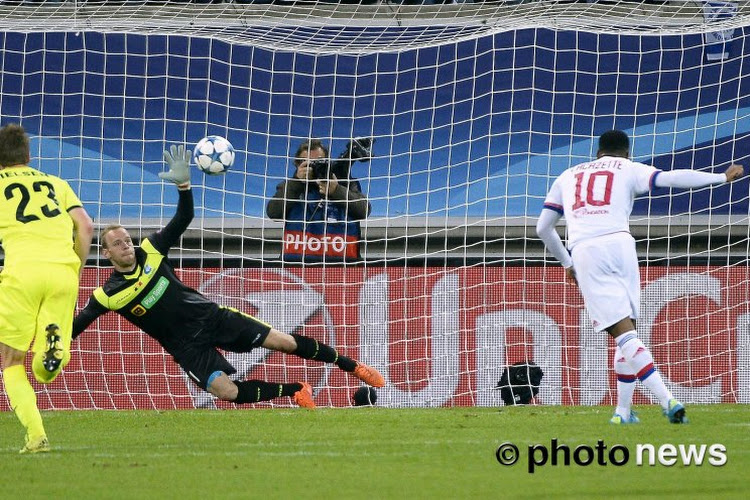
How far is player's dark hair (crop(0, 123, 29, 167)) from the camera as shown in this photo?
24.5 ft

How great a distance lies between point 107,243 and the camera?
34.0 feet

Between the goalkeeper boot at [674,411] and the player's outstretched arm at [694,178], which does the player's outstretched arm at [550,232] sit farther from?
the goalkeeper boot at [674,411]

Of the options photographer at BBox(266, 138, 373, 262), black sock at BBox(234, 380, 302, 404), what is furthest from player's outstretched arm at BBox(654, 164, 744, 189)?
photographer at BBox(266, 138, 373, 262)

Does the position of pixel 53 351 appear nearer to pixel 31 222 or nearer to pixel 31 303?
pixel 31 303

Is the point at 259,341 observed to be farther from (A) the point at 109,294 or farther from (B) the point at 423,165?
(B) the point at 423,165

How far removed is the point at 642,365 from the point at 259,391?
346 cm

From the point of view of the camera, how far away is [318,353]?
1077 centimetres

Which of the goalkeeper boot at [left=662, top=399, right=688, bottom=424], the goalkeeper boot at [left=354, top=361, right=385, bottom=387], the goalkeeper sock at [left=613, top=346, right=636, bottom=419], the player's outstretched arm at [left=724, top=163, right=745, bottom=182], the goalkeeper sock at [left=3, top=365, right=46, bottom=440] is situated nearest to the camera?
the goalkeeper sock at [left=3, top=365, right=46, bottom=440]

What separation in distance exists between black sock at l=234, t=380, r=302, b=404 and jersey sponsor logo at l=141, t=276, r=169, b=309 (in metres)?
0.94

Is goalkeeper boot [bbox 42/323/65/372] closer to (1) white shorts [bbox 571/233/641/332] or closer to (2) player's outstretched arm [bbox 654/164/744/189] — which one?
(1) white shorts [bbox 571/233/641/332]

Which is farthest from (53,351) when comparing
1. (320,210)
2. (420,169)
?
(420,169)

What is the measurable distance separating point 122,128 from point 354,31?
2.89 meters

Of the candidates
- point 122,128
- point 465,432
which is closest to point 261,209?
point 122,128

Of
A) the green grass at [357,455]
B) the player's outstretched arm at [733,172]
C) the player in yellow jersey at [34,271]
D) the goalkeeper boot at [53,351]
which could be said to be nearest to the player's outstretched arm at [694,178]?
the player's outstretched arm at [733,172]
